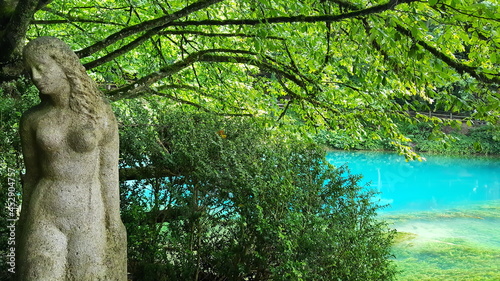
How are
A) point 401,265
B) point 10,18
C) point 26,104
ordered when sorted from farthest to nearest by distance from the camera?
point 401,265, point 26,104, point 10,18

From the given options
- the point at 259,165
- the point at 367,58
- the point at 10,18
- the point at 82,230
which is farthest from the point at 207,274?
the point at 10,18

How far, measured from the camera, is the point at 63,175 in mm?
2627

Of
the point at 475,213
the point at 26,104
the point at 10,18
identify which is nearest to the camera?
the point at 10,18

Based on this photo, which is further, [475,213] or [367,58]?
[475,213]

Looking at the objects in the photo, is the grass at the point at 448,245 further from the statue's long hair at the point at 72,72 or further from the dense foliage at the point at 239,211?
the statue's long hair at the point at 72,72

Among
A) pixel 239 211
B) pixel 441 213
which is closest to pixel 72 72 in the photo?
pixel 239 211

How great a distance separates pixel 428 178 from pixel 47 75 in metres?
24.5

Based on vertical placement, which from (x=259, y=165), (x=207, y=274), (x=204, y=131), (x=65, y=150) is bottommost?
(x=207, y=274)

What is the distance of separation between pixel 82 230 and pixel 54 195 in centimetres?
26


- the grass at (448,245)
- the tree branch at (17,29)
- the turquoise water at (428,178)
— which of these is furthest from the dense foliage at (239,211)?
the turquoise water at (428,178)

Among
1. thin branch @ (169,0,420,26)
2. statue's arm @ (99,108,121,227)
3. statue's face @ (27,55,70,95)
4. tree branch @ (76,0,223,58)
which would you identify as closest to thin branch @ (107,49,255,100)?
tree branch @ (76,0,223,58)

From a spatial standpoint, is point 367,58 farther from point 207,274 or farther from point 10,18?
point 10,18

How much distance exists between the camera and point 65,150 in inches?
103

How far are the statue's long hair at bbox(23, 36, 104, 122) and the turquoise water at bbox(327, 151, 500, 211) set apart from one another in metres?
13.0
